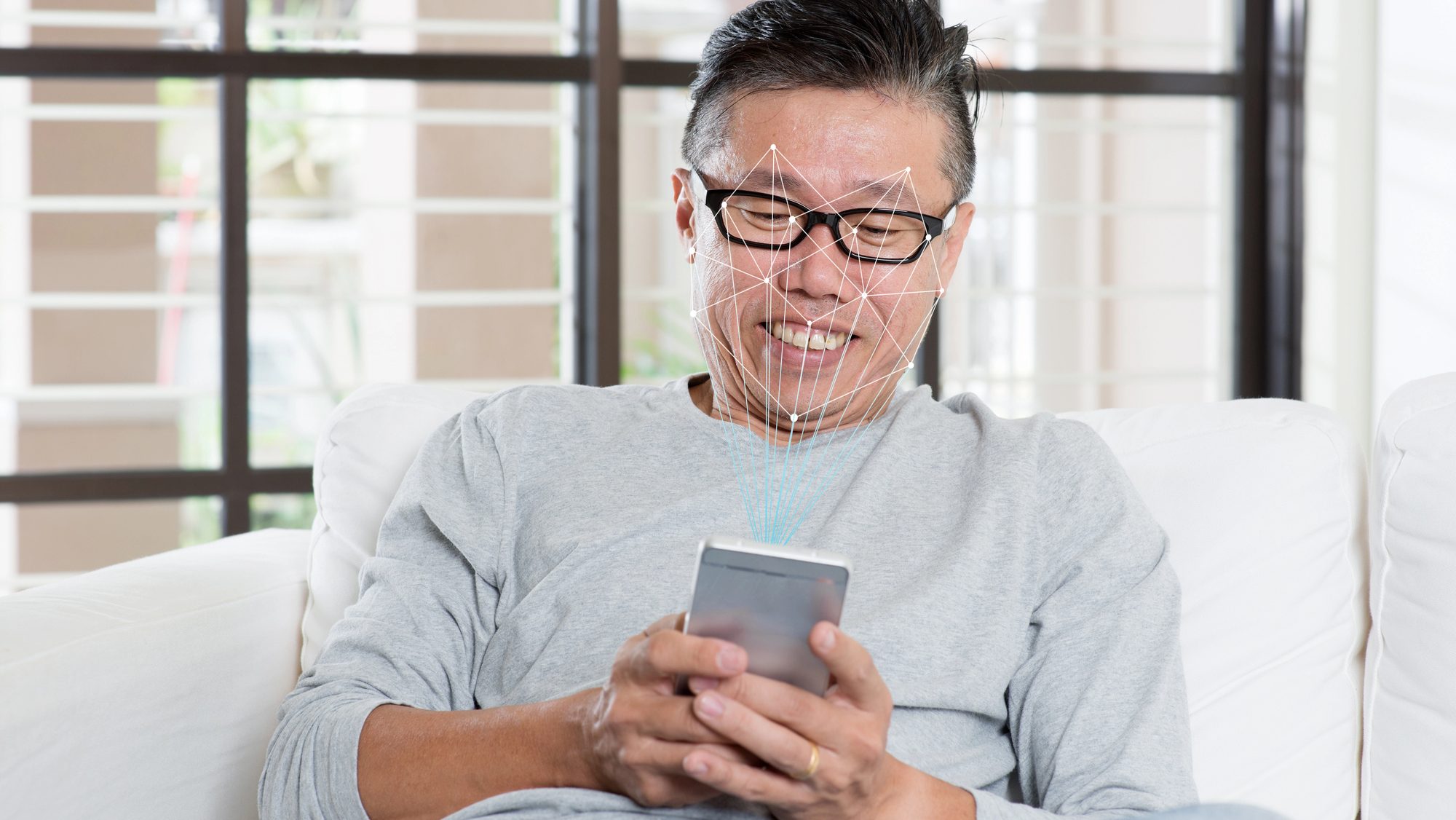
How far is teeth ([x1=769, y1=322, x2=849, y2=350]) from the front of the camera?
1.22m

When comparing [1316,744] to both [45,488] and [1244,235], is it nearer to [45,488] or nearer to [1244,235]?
[1244,235]

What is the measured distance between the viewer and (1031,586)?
1133mm

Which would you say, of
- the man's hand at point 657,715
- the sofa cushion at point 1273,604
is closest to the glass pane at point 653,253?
the sofa cushion at point 1273,604

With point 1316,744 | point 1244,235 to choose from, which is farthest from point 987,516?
point 1244,235

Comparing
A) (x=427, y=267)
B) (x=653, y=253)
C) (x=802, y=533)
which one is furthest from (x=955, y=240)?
(x=653, y=253)

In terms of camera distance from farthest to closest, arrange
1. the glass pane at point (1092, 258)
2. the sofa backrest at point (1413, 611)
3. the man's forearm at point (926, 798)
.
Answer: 1. the glass pane at point (1092, 258)
2. the sofa backrest at point (1413, 611)
3. the man's forearm at point (926, 798)

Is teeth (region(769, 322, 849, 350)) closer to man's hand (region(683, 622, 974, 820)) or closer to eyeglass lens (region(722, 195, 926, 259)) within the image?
eyeglass lens (region(722, 195, 926, 259))

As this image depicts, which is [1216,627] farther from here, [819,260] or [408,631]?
[408,631]

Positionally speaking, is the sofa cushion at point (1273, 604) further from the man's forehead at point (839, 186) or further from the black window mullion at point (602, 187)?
the black window mullion at point (602, 187)

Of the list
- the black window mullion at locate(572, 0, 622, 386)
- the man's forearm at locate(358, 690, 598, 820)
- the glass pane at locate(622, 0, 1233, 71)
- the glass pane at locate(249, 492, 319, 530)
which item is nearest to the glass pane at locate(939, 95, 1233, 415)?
the glass pane at locate(622, 0, 1233, 71)

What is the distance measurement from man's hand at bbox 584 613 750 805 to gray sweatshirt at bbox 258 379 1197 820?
9 cm

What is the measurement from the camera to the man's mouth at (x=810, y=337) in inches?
47.9

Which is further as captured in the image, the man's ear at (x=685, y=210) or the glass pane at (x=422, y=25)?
the glass pane at (x=422, y=25)

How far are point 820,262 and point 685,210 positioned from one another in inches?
10.0
